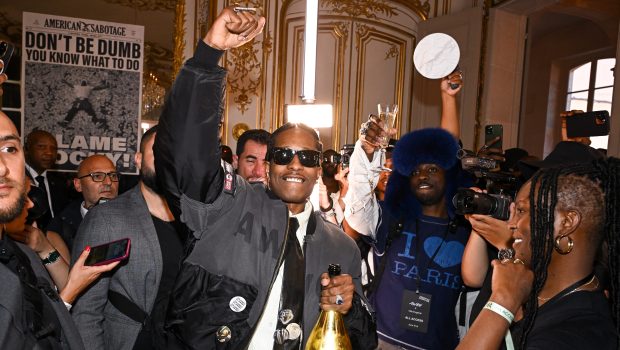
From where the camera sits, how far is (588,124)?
2.27m

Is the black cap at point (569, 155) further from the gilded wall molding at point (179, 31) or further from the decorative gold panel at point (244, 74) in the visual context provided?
the gilded wall molding at point (179, 31)

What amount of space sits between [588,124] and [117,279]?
226 cm

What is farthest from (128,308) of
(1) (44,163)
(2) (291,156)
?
(1) (44,163)

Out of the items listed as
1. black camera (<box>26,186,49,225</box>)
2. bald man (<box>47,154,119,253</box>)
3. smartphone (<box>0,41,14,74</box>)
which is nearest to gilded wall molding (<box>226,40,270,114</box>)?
bald man (<box>47,154,119,253</box>)

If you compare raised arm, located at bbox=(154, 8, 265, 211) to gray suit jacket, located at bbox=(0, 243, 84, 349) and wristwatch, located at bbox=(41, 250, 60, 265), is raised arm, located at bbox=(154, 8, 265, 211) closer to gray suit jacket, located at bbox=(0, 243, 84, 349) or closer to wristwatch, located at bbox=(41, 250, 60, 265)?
gray suit jacket, located at bbox=(0, 243, 84, 349)

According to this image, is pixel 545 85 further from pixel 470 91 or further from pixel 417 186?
pixel 417 186

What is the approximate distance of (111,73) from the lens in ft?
19.0

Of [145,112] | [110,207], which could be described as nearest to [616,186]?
[110,207]

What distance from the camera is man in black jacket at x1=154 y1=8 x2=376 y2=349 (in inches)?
53.6

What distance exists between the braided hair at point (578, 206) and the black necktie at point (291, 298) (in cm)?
72

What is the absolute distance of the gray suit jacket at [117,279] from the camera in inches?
72.8

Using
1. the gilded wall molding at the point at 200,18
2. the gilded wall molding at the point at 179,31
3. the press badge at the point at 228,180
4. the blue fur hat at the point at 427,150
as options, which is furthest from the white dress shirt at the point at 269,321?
the gilded wall molding at the point at 200,18

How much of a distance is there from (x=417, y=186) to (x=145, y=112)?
730 cm

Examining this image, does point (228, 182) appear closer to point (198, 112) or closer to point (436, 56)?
point (198, 112)
